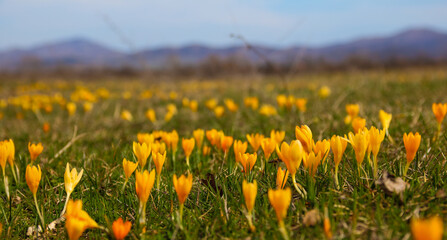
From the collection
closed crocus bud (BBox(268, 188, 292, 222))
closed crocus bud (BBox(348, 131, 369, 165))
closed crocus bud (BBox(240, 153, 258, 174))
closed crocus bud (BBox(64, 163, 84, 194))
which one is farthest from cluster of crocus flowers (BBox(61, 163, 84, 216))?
closed crocus bud (BBox(348, 131, 369, 165))

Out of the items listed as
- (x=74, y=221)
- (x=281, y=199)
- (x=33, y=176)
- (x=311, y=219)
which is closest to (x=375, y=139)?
(x=311, y=219)

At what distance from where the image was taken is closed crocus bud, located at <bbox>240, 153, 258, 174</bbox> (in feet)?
5.05

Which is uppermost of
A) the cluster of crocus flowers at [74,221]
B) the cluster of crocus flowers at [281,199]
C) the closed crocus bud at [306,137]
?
the closed crocus bud at [306,137]

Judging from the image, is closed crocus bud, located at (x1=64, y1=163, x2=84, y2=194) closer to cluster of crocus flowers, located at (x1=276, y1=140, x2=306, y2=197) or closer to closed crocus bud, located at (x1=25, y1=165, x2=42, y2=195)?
closed crocus bud, located at (x1=25, y1=165, x2=42, y2=195)

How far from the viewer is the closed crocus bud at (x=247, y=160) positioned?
1.54 metres

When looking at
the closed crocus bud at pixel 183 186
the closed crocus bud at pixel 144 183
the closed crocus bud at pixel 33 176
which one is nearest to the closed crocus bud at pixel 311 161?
the closed crocus bud at pixel 183 186

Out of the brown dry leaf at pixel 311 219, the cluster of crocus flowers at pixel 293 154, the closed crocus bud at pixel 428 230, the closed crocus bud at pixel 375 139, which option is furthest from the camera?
the closed crocus bud at pixel 375 139

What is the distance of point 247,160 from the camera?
160 cm

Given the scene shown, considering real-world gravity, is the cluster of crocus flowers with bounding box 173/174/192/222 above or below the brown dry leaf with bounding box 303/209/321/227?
above

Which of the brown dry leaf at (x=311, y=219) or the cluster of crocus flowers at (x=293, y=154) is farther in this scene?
the cluster of crocus flowers at (x=293, y=154)

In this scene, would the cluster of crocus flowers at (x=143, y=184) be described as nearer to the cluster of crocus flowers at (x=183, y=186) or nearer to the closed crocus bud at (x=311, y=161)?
the cluster of crocus flowers at (x=183, y=186)

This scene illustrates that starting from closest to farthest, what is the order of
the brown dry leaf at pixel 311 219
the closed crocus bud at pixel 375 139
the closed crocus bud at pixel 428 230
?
the closed crocus bud at pixel 428 230 → the brown dry leaf at pixel 311 219 → the closed crocus bud at pixel 375 139

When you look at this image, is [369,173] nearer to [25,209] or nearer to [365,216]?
[365,216]

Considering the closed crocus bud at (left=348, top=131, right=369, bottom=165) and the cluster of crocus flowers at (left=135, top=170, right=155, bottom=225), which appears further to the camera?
the closed crocus bud at (left=348, top=131, right=369, bottom=165)
